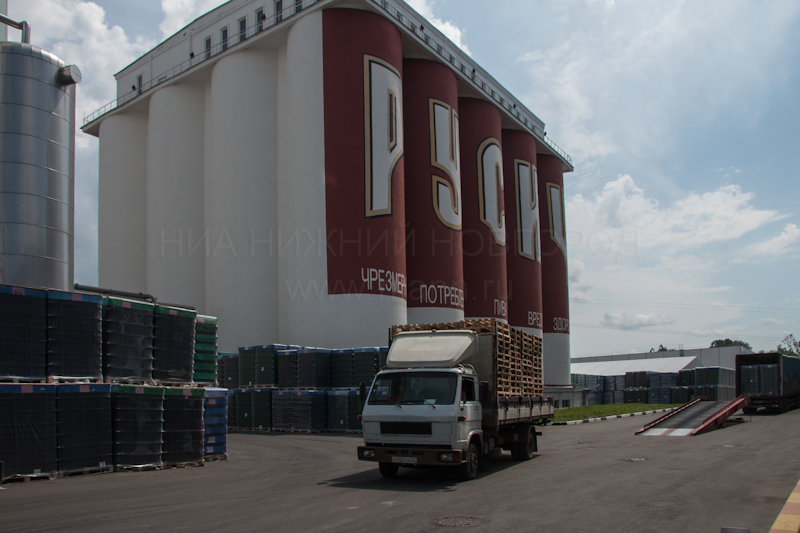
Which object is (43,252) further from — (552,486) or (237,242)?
(237,242)

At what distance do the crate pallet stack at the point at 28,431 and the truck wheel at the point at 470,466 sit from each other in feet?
25.3

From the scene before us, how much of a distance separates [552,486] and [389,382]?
3.53 meters

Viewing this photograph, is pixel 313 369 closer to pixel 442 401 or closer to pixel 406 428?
pixel 406 428

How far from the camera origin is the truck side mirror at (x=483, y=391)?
13.0 metres

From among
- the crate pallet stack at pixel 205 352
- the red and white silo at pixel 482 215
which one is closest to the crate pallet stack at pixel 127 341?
the crate pallet stack at pixel 205 352

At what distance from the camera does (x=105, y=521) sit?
8.56 meters

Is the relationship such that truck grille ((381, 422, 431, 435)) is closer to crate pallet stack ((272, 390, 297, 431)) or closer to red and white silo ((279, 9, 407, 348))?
crate pallet stack ((272, 390, 297, 431))

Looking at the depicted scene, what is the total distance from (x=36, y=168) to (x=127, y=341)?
17.1 ft

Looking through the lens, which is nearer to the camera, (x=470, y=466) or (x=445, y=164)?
(x=470, y=466)

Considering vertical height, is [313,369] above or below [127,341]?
below

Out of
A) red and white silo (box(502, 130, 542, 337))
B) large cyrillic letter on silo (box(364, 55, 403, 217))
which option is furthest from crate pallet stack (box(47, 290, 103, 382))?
red and white silo (box(502, 130, 542, 337))

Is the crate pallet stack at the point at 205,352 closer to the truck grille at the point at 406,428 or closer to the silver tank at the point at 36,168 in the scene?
the silver tank at the point at 36,168

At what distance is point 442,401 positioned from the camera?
39.2ft


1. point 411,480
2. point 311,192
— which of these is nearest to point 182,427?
point 411,480
